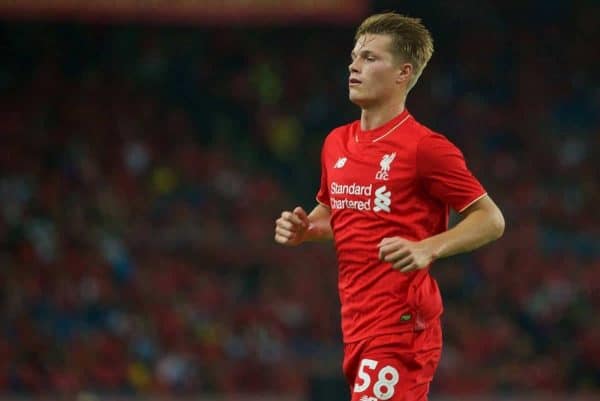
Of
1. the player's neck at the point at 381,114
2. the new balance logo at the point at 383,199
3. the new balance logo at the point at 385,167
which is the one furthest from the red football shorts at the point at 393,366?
the player's neck at the point at 381,114

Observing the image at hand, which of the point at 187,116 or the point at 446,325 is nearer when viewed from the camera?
the point at 446,325

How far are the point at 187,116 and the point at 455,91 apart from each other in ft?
12.8

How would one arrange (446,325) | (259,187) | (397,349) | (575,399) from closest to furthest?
(397,349), (575,399), (446,325), (259,187)

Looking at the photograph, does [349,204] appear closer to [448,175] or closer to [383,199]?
[383,199]

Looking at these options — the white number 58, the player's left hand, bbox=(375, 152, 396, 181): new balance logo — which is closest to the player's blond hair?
bbox=(375, 152, 396, 181): new balance logo

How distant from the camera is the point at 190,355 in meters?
13.1

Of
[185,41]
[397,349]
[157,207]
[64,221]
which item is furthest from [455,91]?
[397,349]

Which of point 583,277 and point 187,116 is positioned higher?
point 187,116

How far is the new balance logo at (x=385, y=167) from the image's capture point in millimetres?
4773

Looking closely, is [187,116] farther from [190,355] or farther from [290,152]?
[190,355]

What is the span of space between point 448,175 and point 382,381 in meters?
0.82

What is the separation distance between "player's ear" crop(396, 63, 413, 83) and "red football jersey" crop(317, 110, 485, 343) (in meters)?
0.15

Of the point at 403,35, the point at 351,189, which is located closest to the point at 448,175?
the point at 351,189

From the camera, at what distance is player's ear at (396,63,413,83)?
4945 millimetres
